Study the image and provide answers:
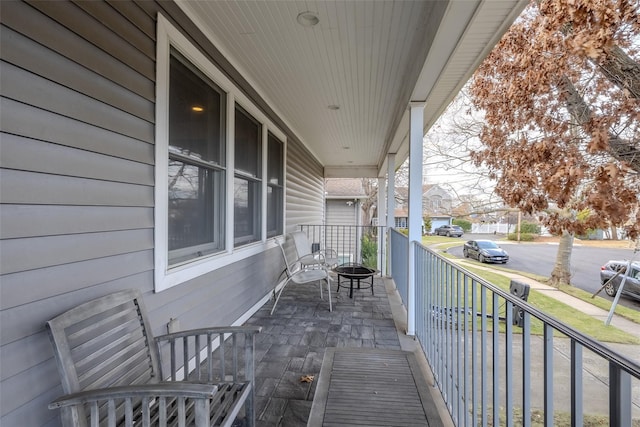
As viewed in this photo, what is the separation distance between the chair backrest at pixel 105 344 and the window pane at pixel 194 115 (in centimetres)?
108

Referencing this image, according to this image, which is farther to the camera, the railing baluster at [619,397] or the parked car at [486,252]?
the parked car at [486,252]

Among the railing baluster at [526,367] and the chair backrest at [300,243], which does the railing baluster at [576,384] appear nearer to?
the railing baluster at [526,367]

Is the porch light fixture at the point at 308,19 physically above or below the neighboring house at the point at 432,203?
above

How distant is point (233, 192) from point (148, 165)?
1196mm

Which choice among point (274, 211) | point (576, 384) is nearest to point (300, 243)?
point (274, 211)

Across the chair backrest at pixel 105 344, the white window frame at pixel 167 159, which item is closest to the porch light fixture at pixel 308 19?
the white window frame at pixel 167 159

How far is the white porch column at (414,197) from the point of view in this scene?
10.3 feet

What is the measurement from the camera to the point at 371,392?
2072mm

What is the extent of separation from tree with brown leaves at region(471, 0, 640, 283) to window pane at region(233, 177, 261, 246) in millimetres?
4129

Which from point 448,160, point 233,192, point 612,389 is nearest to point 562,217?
point 448,160

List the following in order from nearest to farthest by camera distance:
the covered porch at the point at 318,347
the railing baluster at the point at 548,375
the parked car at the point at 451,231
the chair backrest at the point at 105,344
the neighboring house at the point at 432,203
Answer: the railing baluster at the point at 548,375, the chair backrest at the point at 105,344, the covered porch at the point at 318,347, the neighboring house at the point at 432,203, the parked car at the point at 451,231

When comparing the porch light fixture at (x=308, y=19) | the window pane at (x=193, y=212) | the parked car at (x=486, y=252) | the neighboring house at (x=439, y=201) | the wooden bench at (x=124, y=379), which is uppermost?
the porch light fixture at (x=308, y=19)

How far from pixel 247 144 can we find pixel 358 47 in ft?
5.21

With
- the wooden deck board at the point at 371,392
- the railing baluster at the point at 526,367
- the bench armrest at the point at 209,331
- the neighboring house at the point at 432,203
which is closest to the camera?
the railing baluster at the point at 526,367
